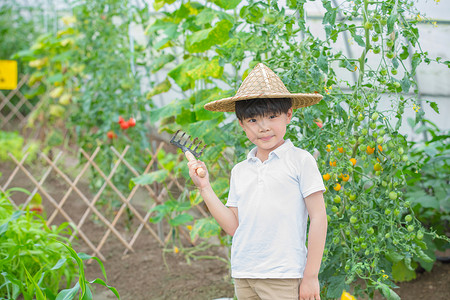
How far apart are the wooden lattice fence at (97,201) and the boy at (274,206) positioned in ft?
4.87

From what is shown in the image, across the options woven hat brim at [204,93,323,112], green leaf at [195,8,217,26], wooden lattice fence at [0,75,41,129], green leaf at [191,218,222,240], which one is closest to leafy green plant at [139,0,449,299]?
woven hat brim at [204,93,323,112]

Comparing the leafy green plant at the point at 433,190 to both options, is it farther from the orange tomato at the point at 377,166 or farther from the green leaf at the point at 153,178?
the green leaf at the point at 153,178

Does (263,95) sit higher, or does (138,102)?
(263,95)

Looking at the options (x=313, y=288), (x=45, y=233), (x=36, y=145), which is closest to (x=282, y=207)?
(x=313, y=288)

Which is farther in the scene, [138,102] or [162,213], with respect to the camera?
[138,102]

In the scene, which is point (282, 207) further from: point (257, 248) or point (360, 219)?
point (360, 219)

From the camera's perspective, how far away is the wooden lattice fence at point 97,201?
3.46m

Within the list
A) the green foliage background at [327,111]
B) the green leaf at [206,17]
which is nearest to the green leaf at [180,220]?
the green foliage background at [327,111]

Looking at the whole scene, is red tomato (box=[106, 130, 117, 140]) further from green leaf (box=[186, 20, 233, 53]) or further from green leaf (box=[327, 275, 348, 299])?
green leaf (box=[327, 275, 348, 299])

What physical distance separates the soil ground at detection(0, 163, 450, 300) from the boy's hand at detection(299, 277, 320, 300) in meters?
1.22

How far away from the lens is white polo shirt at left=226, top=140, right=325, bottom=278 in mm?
1451

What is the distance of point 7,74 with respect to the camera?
13.4ft

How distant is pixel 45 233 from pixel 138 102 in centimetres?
152

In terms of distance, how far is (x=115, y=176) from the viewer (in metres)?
3.78
